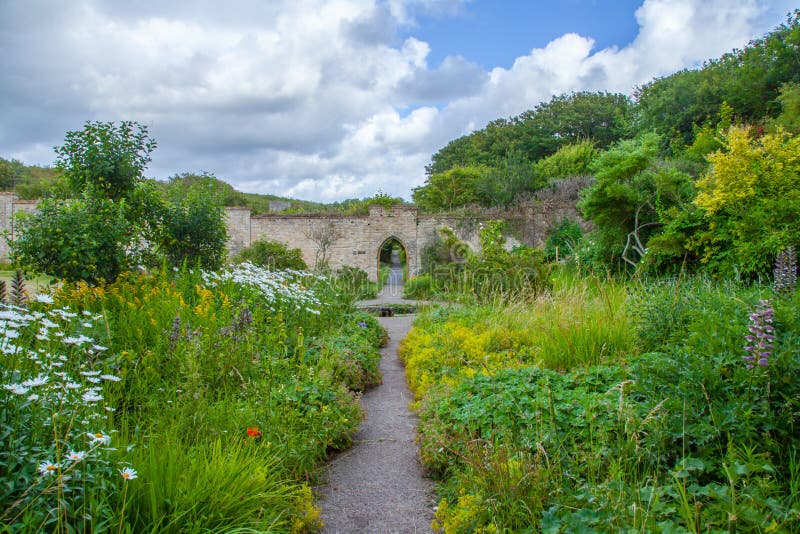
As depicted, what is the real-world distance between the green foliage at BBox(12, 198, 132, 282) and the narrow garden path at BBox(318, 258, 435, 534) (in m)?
3.20

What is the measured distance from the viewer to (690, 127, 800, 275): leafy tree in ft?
19.4

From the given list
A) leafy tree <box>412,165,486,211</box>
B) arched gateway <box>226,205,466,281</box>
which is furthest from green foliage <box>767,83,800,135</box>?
leafy tree <box>412,165,486,211</box>

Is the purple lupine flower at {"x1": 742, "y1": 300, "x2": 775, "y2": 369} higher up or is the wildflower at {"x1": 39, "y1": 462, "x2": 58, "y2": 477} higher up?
the purple lupine flower at {"x1": 742, "y1": 300, "x2": 775, "y2": 369}

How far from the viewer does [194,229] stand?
7.15 meters

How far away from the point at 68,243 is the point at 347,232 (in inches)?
567

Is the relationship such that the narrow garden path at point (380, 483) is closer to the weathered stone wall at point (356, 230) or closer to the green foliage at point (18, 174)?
the weathered stone wall at point (356, 230)

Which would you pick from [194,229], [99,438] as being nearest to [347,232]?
[194,229]

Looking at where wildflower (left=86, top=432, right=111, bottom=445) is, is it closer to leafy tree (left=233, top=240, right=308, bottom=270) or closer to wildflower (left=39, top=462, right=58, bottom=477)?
wildflower (left=39, top=462, right=58, bottom=477)

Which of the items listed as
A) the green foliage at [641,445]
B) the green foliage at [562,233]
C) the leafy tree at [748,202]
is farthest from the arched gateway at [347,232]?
the green foliage at [641,445]

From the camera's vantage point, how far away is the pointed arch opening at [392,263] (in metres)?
19.3

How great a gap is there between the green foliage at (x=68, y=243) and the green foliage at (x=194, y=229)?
5.60 feet

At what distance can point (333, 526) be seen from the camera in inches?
93.0

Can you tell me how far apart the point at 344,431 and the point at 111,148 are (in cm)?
524

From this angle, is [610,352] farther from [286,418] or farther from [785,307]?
[286,418]
